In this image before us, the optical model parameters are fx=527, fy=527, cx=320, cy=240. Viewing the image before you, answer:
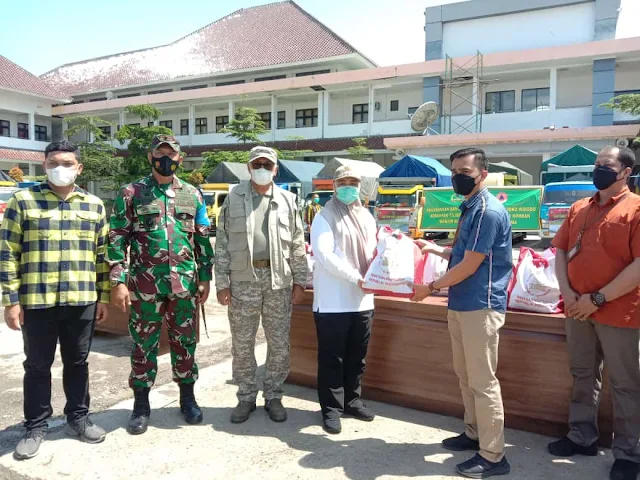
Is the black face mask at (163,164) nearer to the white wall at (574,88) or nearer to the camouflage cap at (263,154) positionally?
the camouflage cap at (263,154)

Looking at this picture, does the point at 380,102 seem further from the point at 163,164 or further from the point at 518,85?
the point at 163,164

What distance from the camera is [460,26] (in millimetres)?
26453

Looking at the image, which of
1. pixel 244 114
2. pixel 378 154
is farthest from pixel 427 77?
pixel 244 114

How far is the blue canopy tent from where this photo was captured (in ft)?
53.3

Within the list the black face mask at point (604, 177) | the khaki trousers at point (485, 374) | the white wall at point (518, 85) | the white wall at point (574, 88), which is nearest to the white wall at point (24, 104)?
the white wall at point (518, 85)

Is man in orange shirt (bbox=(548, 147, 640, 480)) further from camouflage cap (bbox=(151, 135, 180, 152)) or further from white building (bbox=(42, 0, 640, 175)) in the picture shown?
white building (bbox=(42, 0, 640, 175))

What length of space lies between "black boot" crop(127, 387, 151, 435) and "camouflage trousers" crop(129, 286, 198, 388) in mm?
60

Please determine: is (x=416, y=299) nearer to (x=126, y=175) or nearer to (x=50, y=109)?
(x=126, y=175)

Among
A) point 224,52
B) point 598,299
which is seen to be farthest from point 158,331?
point 224,52

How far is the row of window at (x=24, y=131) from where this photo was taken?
34.2 meters

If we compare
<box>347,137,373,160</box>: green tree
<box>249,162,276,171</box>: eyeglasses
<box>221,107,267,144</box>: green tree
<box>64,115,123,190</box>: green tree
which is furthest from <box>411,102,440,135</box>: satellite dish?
<box>249,162,276,171</box>: eyeglasses

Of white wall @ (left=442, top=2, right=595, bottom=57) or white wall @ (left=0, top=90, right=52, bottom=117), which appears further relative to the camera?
white wall @ (left=0, top=90, right=52, bottom=117)

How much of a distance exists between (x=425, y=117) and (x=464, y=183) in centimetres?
2113

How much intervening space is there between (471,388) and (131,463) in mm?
1934
